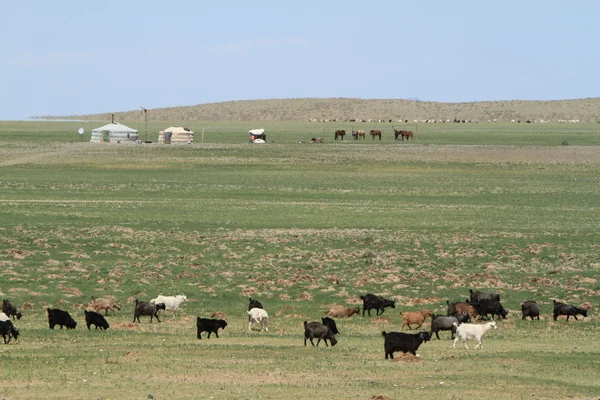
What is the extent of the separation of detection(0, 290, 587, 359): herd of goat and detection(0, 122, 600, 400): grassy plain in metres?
0.38

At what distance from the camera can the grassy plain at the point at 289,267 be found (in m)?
20.8

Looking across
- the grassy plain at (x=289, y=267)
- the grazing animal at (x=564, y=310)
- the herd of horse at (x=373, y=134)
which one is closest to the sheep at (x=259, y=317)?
the grassy plain at (x=289, y=267)

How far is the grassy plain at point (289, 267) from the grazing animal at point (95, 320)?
27 cm

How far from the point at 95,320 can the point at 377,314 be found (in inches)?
311

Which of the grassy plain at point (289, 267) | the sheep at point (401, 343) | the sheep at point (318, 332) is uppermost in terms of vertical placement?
the sheep at point (401, 343)

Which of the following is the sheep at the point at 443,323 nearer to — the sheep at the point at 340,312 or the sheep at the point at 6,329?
the sheep at the point at 340,312

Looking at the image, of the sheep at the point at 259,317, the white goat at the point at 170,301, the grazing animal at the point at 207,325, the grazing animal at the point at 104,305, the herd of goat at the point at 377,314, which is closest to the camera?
the herd of goat at the point at 377,314

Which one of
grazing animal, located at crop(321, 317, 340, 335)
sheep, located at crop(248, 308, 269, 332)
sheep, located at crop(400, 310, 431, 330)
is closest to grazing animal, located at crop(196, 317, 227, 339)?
sheep, located at crop(248, 308, 269, 332)

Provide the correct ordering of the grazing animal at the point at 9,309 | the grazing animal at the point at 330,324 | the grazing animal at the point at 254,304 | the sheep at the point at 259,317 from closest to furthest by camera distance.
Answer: the grazing animal at the point at 330,324 → the sheep at the point at 259,317 → the grazing animal at the point at 9,309 → the grazing animal at the point at 254,304

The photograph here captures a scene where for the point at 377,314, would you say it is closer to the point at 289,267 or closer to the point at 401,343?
the point at 401,343

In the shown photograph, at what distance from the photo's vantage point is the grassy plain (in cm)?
2084

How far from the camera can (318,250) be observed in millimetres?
42250

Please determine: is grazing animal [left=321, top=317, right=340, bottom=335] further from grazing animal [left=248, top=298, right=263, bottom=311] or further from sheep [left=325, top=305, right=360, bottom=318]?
grazing animal [left=248, top=298, right=263, bottom=311]

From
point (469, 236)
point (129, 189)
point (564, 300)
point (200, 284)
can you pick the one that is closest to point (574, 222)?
point (469, 236)
